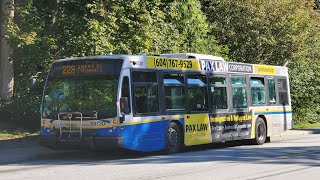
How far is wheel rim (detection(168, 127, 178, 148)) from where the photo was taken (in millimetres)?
15391

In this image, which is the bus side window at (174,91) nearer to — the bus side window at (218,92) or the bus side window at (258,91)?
the bus side window at (218,92)

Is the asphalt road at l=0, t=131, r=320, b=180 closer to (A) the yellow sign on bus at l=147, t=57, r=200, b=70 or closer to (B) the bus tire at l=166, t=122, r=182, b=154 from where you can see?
(B) the bus tire at l=166, t=122, r=182, b=154

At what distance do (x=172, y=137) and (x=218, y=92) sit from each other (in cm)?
297

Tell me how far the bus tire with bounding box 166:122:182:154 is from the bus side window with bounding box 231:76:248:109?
3.40 meters

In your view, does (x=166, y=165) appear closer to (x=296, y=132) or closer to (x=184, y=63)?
(x=184, y=63)

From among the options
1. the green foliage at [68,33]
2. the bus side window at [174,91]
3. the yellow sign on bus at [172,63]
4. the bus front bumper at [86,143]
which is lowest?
the bus front bumper at [86,143]

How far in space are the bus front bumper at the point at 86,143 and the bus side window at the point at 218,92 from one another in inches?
192

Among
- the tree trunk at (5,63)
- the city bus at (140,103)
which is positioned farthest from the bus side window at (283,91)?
the tree trunk at (5,63)

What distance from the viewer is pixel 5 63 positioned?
20625 mm

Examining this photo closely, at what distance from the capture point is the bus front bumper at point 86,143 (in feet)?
44.2

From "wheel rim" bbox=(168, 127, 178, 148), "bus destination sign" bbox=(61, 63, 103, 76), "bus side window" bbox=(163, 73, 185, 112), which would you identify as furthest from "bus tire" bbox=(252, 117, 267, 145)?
"bus destination sign" bbox=(61, 63, 103, 76)

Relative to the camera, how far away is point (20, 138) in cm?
1775

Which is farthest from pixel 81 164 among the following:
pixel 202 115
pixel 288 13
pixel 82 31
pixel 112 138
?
pixel 288 13

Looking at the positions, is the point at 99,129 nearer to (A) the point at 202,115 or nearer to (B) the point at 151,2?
(A) the point at 202,115
